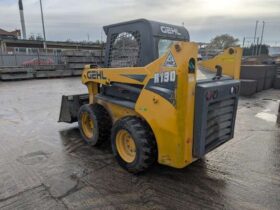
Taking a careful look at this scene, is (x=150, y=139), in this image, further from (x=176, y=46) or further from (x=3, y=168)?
(x=3, y=168)

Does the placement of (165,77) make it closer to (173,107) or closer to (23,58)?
(173,107)

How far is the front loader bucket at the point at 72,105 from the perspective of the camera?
533 centimetres

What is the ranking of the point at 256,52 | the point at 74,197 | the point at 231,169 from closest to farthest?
the point at 74,197 → the point at 231,169 → the point at 256,52

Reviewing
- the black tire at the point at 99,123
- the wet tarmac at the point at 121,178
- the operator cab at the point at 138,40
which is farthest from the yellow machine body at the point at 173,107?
the black tire at the point at 99,123

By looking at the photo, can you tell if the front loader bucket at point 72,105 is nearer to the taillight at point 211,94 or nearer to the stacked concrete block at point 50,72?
the taillight at point 211,94

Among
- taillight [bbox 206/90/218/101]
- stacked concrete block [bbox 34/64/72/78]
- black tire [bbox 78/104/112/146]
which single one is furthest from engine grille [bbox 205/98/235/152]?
stacked concrete block [bbox 34/64/72/78]

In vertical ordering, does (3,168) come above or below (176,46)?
below

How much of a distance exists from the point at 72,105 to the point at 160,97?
2992 millimetres

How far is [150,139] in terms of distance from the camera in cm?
326

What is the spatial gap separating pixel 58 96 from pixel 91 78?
627 cm

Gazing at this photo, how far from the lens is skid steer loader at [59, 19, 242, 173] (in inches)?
112

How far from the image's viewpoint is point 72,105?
538 centimetres

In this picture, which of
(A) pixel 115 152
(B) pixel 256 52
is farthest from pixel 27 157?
(B) pixel 256 52

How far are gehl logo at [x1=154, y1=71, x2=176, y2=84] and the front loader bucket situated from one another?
9.10 feet
